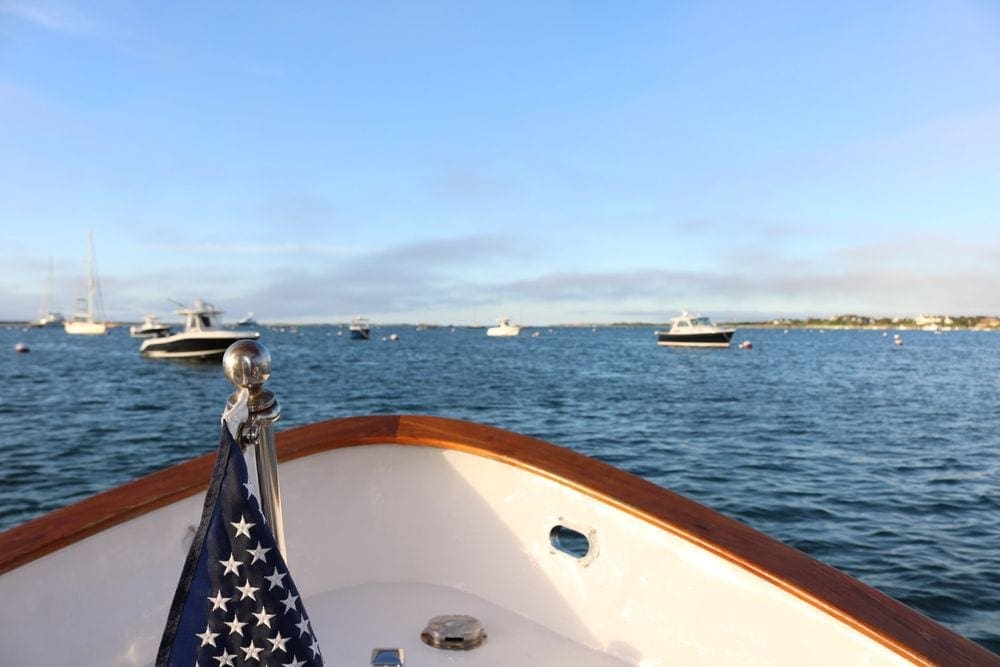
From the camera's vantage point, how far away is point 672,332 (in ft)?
167

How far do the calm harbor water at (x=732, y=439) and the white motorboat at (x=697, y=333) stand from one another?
19.3 m

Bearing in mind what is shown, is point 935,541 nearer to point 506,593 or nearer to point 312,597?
point 506,593

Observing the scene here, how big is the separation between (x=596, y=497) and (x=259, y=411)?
43.1 inches

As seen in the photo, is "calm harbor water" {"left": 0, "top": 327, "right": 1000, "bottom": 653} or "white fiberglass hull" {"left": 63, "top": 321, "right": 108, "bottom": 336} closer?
"calm harbor water" {"left": 0, "top": 327, "right": 1000, "bottom": 653}

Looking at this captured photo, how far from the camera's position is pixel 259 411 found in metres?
1.14

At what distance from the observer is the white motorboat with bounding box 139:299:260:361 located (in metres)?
30.8

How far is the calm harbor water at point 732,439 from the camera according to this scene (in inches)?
245

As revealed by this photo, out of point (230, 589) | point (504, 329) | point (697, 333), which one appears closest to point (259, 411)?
point (230, 589)

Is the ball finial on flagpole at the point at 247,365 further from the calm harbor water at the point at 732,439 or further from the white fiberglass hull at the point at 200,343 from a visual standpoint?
the white fiberglass hull at the point at 200,343

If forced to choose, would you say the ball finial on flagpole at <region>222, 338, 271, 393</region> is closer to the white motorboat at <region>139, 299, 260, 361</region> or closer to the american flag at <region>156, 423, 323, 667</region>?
the american flag at <region>156, 423, 323, 667</region>

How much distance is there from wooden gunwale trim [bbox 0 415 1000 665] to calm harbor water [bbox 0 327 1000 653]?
13.5 ft

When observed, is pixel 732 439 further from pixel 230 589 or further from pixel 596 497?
pixel 230 589

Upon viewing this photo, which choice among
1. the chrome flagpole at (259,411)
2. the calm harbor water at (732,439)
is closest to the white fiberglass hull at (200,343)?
the calm harbor water at (732,439)

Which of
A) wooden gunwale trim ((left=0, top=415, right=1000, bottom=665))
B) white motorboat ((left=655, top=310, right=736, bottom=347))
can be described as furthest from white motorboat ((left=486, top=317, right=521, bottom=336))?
wooden gunwale trim ((left=0, top=415, right=1000, bottom=665))
